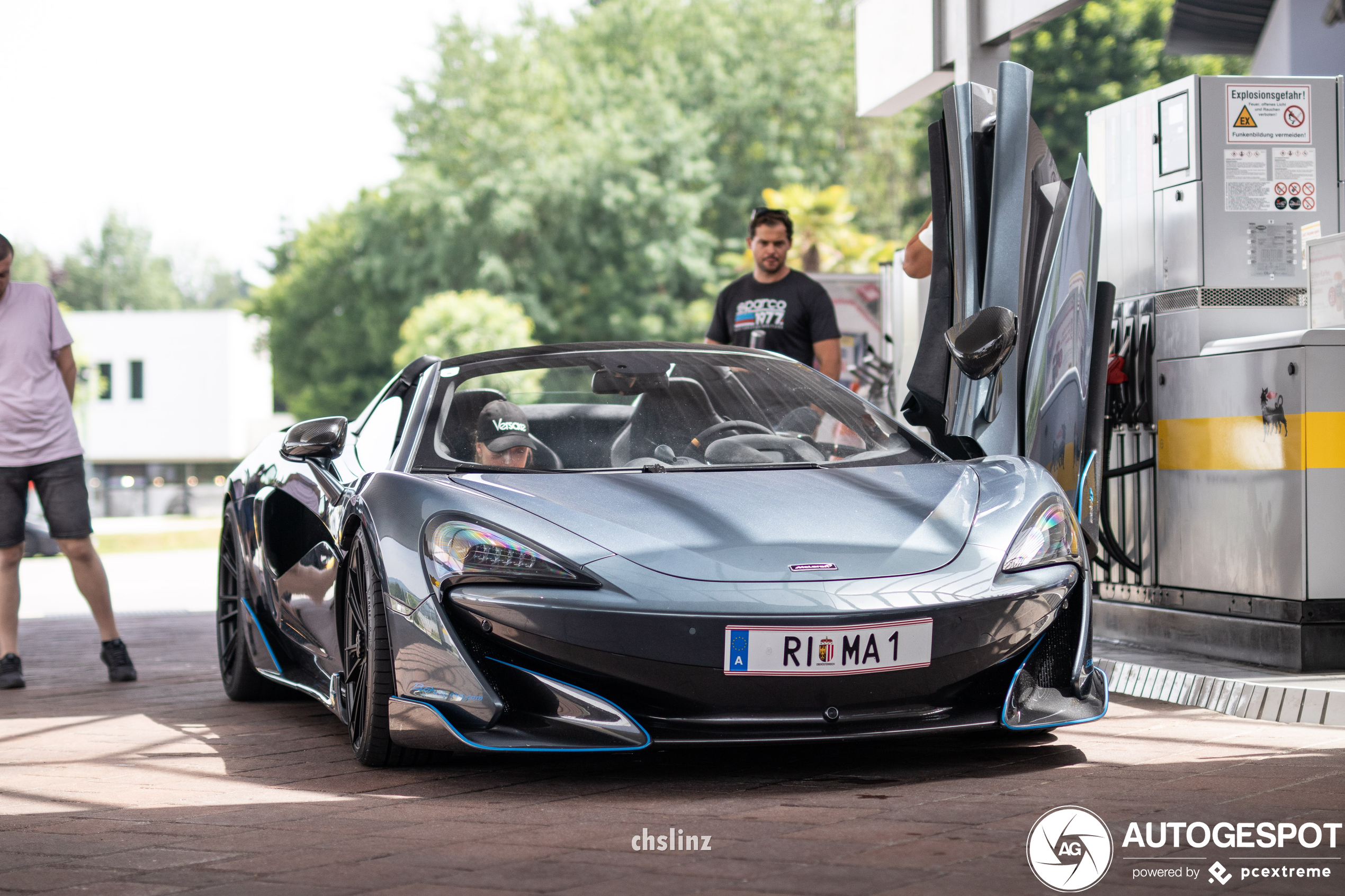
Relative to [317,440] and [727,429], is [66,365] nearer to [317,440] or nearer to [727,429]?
[317,440]

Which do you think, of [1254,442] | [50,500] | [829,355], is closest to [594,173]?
[829,355]

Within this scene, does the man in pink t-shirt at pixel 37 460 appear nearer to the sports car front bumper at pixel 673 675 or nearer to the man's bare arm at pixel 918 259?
the sports car front bumper at pixel 673 675

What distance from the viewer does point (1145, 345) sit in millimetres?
6246

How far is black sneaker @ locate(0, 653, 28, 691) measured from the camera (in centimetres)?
609

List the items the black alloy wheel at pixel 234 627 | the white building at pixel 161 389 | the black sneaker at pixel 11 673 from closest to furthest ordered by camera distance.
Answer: the black alloy wheel at pixel 234 627
the black sneaker at pixel 11 673
the white building at pixel 161 389

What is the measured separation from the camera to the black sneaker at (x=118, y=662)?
6.30 meters

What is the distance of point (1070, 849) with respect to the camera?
8.87 ft

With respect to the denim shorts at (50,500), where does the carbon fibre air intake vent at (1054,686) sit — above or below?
below

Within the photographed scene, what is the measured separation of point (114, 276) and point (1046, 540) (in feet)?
358

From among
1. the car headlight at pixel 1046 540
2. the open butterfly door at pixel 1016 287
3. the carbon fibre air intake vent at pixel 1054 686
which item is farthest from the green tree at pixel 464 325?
the carbon fibre air intake vent at pixel 1054 686

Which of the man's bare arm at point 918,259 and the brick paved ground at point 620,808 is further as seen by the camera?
the man's bare arm at point 918,259

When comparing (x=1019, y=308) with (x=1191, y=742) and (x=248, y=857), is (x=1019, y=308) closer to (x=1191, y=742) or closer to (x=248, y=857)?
(x=1191, y=742)

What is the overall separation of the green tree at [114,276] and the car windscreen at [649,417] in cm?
10557
